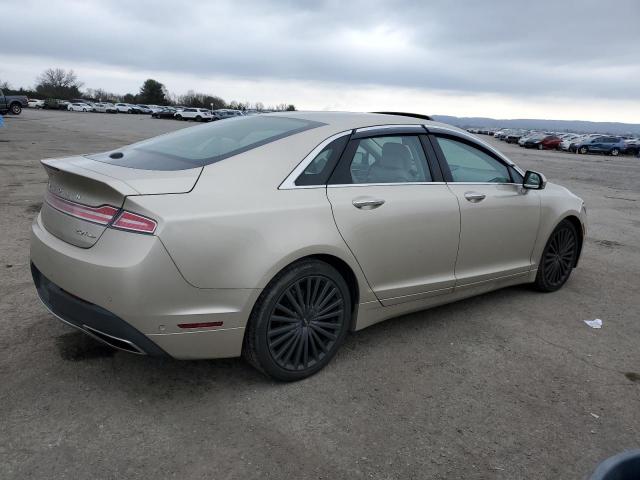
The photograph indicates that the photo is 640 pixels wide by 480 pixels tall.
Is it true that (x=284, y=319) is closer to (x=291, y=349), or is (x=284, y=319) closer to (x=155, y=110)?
(x=291, y=349)

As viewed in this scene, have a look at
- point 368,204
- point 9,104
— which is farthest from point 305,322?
Result: point 9,104

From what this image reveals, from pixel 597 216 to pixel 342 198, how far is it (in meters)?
8.28

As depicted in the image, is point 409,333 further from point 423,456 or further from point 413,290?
point 423,456

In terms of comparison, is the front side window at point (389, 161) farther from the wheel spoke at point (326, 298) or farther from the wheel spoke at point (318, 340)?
the wheel spoke at point (318, 340)

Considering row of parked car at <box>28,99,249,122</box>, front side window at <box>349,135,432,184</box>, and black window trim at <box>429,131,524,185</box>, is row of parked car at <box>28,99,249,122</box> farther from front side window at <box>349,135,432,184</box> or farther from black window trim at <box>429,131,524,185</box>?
front side window at <box>349,135,432,184</box>

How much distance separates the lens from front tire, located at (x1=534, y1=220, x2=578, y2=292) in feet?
16.3

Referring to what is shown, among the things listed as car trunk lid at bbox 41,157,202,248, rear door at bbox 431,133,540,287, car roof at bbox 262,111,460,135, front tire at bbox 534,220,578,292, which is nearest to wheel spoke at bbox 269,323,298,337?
car trunk lid at bbox 41,157,202,248

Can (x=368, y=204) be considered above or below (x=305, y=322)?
above

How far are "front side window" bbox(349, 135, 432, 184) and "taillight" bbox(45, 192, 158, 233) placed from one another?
53.4 inches

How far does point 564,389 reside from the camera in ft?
10.9

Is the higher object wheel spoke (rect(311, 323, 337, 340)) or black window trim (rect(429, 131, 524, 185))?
black window trim (rect(429, 131, 524, 185))

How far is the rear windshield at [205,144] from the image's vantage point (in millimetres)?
3068

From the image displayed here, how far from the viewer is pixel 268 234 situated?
9.45ft

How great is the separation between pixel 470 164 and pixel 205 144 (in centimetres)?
209
